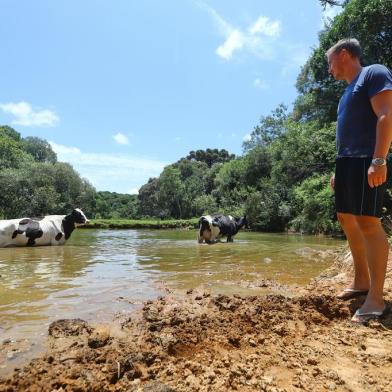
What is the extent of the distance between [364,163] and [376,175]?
24 cm

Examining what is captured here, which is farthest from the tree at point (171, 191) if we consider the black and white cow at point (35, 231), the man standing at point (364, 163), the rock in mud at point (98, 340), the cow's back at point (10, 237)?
the rock in mud at point (98, 340)

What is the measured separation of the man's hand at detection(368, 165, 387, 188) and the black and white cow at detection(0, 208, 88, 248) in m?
11.3

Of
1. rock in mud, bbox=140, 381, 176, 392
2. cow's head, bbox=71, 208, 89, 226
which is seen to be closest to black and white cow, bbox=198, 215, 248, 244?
cow's head, bbox=71, 208, 89, 226

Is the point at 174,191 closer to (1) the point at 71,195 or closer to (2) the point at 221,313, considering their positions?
(1) the point at 71,195

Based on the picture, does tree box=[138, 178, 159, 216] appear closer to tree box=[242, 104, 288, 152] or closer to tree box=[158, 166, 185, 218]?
tree box=[158, 166, 185, 218]

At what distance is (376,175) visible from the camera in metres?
2.91

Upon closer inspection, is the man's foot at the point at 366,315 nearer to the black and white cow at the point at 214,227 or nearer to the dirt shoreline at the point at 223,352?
the dirt shoreline at the point at 223,352

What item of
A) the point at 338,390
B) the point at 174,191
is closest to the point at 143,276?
the point at 338,390

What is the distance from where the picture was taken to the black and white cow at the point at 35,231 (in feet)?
39.1

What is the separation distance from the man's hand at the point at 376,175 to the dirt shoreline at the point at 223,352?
981 mm

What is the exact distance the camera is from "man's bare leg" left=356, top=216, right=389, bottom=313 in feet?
Answer: 9.77

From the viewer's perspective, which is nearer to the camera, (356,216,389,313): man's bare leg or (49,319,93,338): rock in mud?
(49,319,93,338): rock in mud

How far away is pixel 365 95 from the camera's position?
3197 mm

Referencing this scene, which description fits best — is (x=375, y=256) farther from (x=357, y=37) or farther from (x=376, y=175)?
(x=357, y=37)
